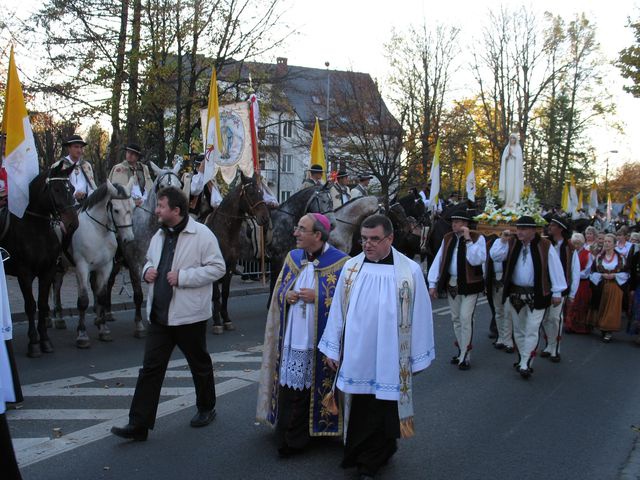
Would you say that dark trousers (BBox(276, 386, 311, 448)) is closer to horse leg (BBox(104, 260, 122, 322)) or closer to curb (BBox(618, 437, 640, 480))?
curb (BBox(618, 437, 640, 480))

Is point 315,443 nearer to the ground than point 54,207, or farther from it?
nearer to the ground

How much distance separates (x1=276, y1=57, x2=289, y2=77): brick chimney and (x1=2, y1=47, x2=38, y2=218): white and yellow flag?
13.3 m

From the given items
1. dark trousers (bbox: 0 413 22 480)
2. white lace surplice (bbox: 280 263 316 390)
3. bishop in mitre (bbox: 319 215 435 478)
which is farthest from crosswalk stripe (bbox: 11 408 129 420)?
bishop in mitre (bbox: 319 215 435 478)

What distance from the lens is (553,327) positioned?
9531 mm

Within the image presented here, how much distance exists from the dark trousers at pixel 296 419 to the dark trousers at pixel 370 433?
1.52 ft

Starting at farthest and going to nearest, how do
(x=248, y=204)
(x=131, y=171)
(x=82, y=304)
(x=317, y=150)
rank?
(x=317, y=150) → (x=131, y=171) → (x=248, y=204) → (x=82, y=304)

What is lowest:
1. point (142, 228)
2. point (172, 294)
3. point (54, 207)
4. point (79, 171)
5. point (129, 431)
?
point (129, 431)

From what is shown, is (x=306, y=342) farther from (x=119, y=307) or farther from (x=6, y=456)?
(x=119, y=307)

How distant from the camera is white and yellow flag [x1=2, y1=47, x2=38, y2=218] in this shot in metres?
8.34

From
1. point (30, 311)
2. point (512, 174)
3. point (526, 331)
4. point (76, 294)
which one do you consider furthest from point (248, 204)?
point (512, 174)

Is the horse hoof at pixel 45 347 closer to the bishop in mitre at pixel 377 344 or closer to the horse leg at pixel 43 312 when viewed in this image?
the horse leg at pixel 43 312

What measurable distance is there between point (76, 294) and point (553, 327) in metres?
9.90

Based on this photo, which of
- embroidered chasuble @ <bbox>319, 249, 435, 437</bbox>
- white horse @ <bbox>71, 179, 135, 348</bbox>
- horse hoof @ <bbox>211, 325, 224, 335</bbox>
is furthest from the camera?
horse hoof @ <bbox>211, 325, 224, 335</bbox>

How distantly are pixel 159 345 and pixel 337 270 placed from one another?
1593 mm
